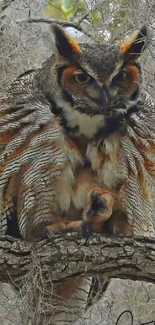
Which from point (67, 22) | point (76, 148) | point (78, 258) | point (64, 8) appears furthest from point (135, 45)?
point (64, 8)

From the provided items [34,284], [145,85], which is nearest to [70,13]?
[145,85]

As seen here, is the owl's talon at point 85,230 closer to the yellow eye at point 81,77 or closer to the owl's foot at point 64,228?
the owl's foot at point 64,228

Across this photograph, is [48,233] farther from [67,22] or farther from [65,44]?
[67,22]

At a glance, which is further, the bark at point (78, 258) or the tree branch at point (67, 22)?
the tree branch at point (67, 22)

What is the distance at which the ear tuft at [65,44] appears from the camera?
269 cm

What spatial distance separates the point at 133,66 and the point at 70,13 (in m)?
1.10

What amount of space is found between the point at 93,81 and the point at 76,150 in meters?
0.28

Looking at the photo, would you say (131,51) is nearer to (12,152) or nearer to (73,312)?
(12,152)

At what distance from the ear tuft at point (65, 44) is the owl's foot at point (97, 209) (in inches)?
17.6

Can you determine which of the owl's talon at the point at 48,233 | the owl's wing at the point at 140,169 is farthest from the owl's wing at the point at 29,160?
the owl's wing at the point at 140,169

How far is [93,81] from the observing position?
2.62 meters

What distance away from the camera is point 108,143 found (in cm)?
281

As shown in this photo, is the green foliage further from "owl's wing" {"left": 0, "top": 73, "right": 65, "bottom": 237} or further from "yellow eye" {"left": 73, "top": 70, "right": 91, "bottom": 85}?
"yellow eye" {"left": 73, "top": 70, "right": 91, "bottom": 85}

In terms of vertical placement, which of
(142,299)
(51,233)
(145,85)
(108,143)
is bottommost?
(142,299)
